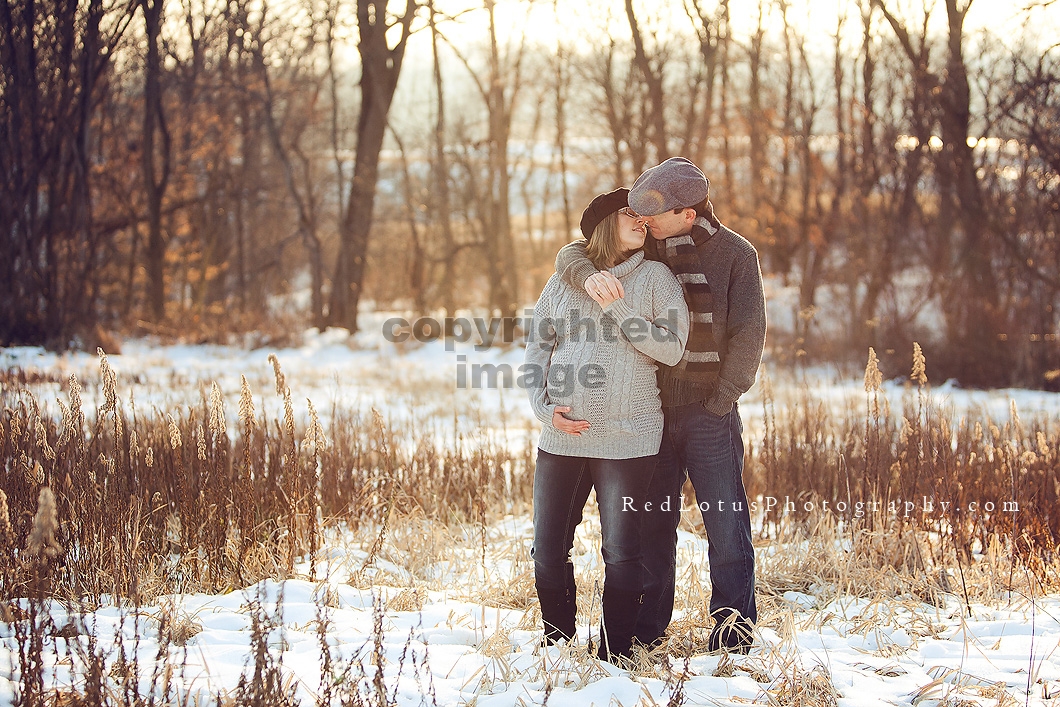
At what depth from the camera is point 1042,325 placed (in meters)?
11.3

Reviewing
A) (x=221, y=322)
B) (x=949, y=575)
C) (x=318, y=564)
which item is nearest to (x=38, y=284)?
(x=221, y=322)

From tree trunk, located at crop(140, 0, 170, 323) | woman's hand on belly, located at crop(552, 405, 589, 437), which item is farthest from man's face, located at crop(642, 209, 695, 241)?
tree trunk, located at crop(140, 0, 170, 323)

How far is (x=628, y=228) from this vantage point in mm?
3008

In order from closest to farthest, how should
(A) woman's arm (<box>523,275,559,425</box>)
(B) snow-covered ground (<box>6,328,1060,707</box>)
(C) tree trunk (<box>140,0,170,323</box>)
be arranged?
(B) snow-covered ground (<box>6,328,1060,707</box>), (A) woman's arm (<box>523,275,559,425</box>), (C) tree trunk (<box>140,0,170,323</box>)

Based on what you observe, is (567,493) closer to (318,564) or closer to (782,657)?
(782,657)

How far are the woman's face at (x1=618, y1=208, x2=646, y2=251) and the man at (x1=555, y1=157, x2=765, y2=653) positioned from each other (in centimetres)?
10

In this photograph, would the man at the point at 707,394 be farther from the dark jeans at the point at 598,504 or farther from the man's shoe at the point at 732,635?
the dark jeans at the point at 598,504

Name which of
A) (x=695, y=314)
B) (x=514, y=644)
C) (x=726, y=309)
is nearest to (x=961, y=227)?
(x=726, y=309)

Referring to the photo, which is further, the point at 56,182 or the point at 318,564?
the point at 56,182

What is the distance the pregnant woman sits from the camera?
2.91 m

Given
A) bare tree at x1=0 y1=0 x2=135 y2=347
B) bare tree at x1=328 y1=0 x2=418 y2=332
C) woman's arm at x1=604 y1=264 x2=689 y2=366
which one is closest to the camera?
woman's arm at x1=604 y1=264 x2=689 y2=366

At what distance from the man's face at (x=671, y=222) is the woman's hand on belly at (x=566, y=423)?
0.74 meters

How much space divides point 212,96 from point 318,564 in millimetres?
18754

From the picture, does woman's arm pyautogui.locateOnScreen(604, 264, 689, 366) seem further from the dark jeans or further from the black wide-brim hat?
the dark jeans
